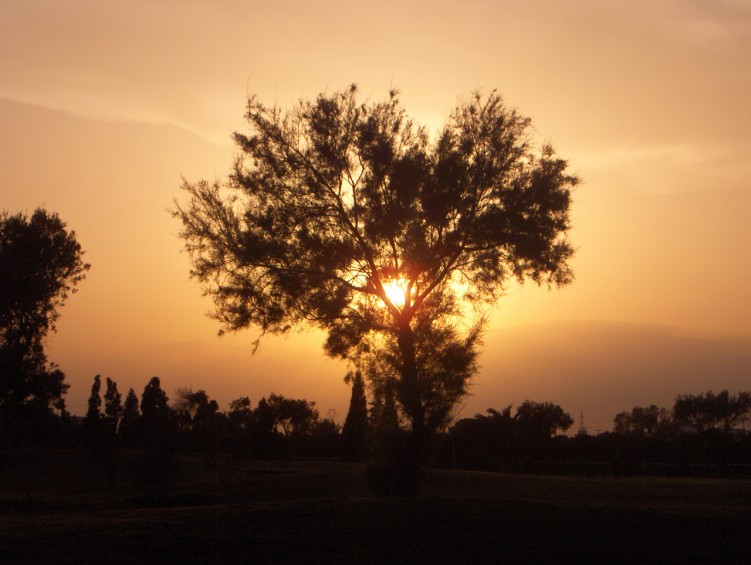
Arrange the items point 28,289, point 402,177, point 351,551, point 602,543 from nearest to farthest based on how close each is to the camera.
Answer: point 351,551
point 602,543
point 402,177
point 28,289

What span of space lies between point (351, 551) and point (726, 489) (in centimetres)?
2068

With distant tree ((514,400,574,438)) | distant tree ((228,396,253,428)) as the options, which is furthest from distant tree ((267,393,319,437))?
distant tree ((228,396,253,428))

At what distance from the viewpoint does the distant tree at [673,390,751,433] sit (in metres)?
89.2

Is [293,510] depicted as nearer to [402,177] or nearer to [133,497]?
[402,177]

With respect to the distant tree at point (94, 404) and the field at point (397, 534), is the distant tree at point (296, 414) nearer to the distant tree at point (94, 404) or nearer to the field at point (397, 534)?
the distant tree at point (94, 404)

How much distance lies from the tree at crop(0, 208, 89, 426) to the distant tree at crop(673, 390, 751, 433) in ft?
206

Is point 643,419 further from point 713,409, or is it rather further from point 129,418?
point 129,418

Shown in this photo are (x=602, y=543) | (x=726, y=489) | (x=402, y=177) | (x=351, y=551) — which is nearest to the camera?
(x=351, y=551)

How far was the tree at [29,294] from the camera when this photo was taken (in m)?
49.8

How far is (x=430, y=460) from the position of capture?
26562mm

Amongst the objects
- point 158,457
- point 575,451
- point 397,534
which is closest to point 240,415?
point 158,457

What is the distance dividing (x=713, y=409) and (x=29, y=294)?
6787 centimetres

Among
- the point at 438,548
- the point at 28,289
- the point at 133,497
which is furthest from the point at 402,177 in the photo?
the point at 28,289

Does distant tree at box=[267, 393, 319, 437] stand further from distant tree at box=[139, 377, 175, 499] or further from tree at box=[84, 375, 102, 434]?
distant tree at box=[139, 377, 175, 499]
